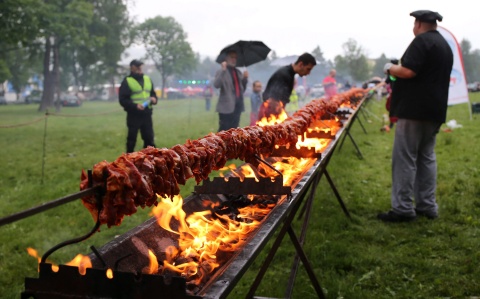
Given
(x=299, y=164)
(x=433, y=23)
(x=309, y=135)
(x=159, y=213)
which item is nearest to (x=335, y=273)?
(x=299, y=164)

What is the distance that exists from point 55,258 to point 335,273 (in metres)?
3.22

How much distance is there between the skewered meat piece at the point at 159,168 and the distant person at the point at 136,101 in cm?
533

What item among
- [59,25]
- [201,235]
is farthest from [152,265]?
[59,25]

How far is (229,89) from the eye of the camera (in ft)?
28.5

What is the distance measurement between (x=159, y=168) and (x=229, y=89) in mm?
7011

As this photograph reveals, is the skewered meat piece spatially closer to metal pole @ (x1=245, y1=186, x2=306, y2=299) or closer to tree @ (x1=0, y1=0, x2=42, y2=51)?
metal pole @ (x1=245, y1=186, x2=306, y2=299)

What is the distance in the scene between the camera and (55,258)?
13.4 ft

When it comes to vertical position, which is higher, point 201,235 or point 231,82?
point 231,82

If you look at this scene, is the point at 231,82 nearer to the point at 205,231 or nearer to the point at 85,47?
the point at 205,231

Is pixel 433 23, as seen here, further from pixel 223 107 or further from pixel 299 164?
pixel 223 107

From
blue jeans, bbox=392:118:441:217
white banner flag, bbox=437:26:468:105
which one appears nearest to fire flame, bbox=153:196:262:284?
blue jeans, bbox=392:118:441:217

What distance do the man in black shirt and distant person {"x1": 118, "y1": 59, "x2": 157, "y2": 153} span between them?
17.0 feet

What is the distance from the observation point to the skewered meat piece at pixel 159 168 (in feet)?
4.97

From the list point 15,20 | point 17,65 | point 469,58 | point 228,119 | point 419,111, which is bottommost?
point 228,119
